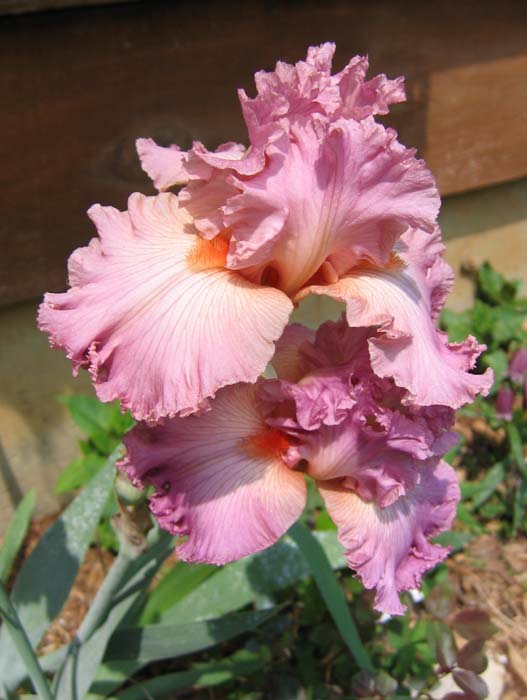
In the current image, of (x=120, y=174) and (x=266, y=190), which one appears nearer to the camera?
(x=266, y=190)

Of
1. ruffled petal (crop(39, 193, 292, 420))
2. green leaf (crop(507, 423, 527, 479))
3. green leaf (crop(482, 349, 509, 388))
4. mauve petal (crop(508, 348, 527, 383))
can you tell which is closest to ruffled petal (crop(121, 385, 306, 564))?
ruffled petal (crop(39, 193, 292, 420))

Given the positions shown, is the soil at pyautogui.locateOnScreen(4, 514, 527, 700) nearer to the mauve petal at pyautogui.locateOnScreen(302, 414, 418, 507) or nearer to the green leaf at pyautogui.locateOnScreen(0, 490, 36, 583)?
the green leaf at pyautogui.locateOnScreen(0, 490, 36, 583)

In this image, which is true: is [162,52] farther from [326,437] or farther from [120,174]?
[326,437]

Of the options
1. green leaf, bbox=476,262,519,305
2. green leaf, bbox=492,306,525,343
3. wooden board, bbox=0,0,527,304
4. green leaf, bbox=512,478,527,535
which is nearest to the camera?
wooden board, bbox=0,0,527,304

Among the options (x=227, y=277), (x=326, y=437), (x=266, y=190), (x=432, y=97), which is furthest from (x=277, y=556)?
(x=432, y=97)

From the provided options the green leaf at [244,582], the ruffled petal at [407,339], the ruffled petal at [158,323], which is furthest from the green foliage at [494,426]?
the ruffled petal at [158,323]

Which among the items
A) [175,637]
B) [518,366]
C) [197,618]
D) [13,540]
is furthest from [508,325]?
[13,540]
